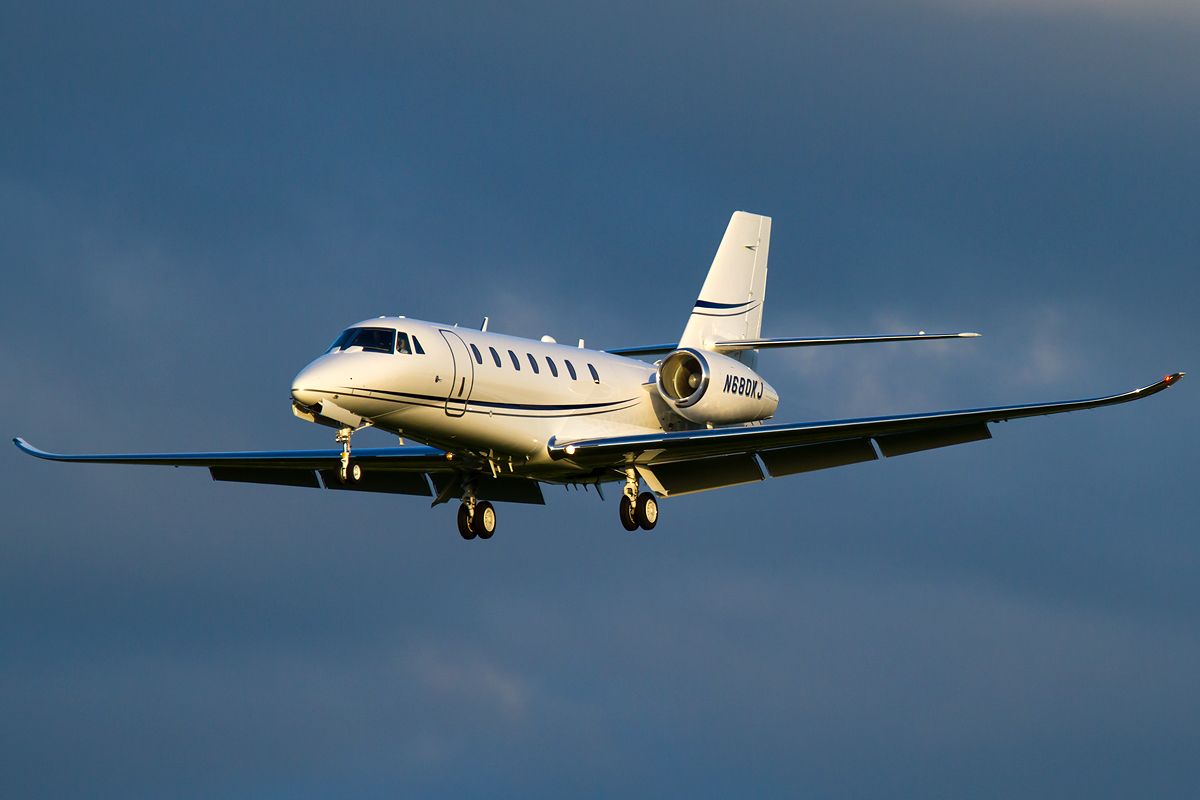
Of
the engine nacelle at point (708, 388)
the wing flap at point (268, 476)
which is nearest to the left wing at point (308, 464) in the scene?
the wing flap at point (268, 476)

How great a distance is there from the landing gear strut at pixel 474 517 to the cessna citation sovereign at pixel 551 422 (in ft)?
0.09

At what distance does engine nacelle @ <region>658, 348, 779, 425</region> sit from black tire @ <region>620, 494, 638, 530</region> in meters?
2.17

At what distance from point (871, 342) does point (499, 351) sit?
6.78 m

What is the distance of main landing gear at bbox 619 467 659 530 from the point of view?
116ft

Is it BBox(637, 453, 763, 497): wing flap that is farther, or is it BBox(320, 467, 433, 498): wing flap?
BBox(320, 467, 433, 498): wing flap

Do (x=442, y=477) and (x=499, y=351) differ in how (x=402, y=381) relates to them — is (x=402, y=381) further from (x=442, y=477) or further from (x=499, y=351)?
(x=442, y=477)

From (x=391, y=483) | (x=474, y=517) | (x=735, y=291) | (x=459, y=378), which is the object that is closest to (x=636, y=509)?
(x=474, y=517)

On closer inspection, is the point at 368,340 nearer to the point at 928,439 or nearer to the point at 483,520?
the point at 483,520

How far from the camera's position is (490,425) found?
33.0m

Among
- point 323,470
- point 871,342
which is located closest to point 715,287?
point 871,342

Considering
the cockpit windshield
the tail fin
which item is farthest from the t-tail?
the cockpit windshield

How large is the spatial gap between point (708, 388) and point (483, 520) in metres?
4.88

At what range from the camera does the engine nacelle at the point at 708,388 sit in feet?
119

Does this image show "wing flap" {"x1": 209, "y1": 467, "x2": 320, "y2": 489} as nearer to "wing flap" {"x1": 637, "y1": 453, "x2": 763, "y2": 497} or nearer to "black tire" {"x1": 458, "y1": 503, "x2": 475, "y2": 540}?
"black tire" {"x1": 458, "y1": 503, "x2": 475, "y2": 540}
